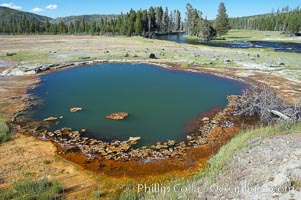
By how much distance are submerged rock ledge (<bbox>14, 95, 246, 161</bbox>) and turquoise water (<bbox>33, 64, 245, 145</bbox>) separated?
0.70m

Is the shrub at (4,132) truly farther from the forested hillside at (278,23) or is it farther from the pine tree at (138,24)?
the forested hillside at (278,23)

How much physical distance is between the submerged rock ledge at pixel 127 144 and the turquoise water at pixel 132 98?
0.70m

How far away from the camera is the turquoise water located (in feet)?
53.2

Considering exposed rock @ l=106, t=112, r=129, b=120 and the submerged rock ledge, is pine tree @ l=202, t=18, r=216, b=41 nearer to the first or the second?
exposed rock @ l=106, t=112, r=129, b=120

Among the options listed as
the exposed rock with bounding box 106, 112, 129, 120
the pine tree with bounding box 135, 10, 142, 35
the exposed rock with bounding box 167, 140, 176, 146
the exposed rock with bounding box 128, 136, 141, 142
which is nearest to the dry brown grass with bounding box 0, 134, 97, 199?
the exposed rock with bounding box 128, 136, 141, 142

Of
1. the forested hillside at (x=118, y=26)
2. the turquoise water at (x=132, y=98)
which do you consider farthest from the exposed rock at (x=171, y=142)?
the forested hillside at (x=118, y=26)

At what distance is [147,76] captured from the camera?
30.2m

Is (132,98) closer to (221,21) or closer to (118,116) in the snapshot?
(118,116)

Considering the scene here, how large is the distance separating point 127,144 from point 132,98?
8.83 m

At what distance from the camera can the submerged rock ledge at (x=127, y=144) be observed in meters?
12.6

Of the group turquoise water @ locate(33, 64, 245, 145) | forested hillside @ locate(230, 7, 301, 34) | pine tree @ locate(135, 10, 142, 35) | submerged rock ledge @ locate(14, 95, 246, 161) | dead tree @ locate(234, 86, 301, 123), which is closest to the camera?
submerged rock ledge @ locate(14, 95, 246, 161)

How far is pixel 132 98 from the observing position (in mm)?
22328

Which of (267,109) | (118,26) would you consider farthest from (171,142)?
(118,26)

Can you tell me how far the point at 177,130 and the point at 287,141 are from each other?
6.82 m
